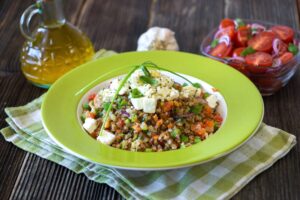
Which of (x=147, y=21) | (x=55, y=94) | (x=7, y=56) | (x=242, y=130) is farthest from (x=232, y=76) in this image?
(x=7, y=56)

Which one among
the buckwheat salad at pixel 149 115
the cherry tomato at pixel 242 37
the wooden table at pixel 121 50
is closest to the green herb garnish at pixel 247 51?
the cherry tomato at pixel 242 37

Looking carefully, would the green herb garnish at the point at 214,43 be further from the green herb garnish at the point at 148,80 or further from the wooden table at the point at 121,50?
the green herb garnish at the point at 148,80

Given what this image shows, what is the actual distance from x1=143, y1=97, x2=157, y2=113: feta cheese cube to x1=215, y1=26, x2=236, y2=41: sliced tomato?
2.58 ft

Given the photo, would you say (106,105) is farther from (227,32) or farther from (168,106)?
(227,32)

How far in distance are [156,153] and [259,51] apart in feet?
3.03

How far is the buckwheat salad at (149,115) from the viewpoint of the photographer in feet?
5.13

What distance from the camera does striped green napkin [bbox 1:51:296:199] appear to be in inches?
58.0

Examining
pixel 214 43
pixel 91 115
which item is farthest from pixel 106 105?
pixel 214 43

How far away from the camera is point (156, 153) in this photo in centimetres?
142

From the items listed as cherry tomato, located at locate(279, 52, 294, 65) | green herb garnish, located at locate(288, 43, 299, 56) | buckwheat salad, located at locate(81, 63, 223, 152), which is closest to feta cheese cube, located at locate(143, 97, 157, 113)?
buckwheat salad, located at locate(81, 63, 223, 152)

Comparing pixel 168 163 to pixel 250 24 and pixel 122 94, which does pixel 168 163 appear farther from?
pixel 250 24

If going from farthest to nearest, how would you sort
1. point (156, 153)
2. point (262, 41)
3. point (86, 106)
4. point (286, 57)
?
point (262, 41) < point (286, 57) < point (86, 106) < point (156, 153)

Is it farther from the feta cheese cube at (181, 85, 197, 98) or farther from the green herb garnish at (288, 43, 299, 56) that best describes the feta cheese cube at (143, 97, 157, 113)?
the green herb garnish at (288, 43, 299, 56)

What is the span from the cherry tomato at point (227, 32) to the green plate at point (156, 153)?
29cm
